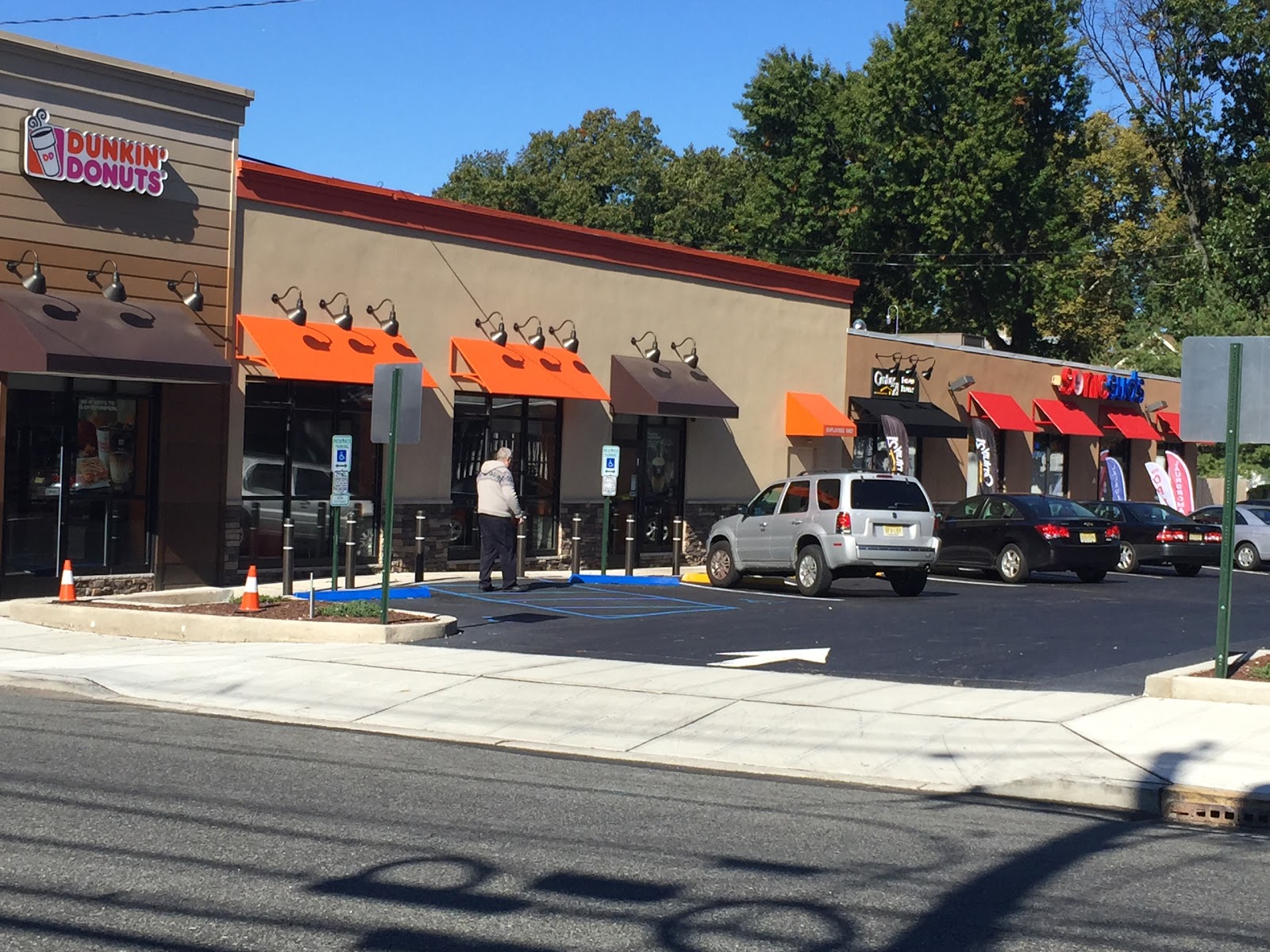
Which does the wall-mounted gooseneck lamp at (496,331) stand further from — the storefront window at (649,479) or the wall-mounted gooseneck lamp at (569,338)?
the storefront window at (649,479)

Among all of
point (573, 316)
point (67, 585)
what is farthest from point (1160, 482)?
point (67, 585)

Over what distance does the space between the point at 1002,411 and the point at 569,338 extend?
14.1 m

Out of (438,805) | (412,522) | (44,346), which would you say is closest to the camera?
(438,805)

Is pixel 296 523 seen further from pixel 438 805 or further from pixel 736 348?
pixel 438 805

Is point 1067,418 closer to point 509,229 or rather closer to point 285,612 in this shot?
point 509,229

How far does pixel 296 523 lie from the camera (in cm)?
2148

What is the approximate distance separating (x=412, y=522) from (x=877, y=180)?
30748mm

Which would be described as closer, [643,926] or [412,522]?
[643,926]

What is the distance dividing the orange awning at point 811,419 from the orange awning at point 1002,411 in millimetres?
5753

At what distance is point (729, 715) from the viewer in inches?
459

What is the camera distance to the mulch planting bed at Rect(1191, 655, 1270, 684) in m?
12.6

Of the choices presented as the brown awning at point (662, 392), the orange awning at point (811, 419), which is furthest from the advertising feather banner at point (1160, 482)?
the brown awning at point (662, 392)

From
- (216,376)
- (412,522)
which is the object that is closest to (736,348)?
(412,522)

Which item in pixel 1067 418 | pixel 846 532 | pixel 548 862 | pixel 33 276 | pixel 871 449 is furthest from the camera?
pixel 1067 418
